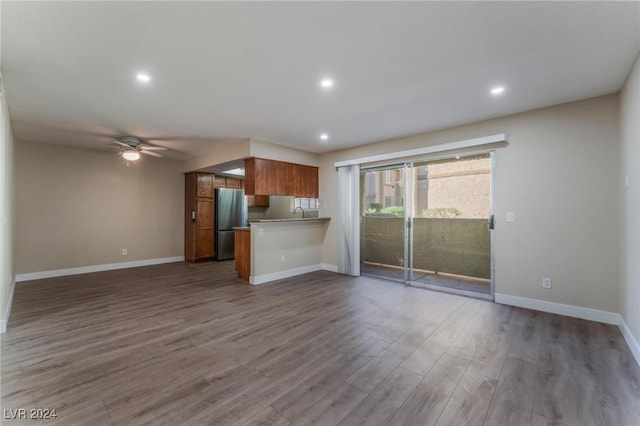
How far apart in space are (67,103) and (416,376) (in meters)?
4.73

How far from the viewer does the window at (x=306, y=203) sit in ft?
20.7

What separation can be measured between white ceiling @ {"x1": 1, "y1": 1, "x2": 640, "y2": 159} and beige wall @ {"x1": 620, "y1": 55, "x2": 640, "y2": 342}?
10.4 inches

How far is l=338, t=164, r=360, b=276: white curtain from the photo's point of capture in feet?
17.9

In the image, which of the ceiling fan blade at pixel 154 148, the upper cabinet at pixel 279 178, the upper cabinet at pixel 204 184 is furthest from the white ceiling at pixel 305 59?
the upper cabinet at pixel 204 184

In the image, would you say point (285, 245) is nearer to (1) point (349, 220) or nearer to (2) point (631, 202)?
(1) point (349, 220)

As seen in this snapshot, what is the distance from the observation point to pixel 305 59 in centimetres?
236

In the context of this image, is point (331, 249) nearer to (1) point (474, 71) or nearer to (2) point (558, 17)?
(1) point (474, 71)

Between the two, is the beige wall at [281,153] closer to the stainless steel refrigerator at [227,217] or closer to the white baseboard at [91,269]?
the stainless steel refrigerator at [227,217]

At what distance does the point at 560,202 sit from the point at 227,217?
665cm

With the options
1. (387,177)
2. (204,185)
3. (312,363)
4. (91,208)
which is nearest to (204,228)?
(204,185)

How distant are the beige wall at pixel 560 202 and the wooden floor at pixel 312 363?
0.45 metres

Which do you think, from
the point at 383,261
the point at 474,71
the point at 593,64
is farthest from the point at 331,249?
the point at 593,64

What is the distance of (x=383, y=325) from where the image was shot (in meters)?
3.04

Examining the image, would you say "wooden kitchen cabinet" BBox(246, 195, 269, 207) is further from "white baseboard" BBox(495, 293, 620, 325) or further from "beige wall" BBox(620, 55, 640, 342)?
"beige wall" BBox(620, 55, 640, 342)
